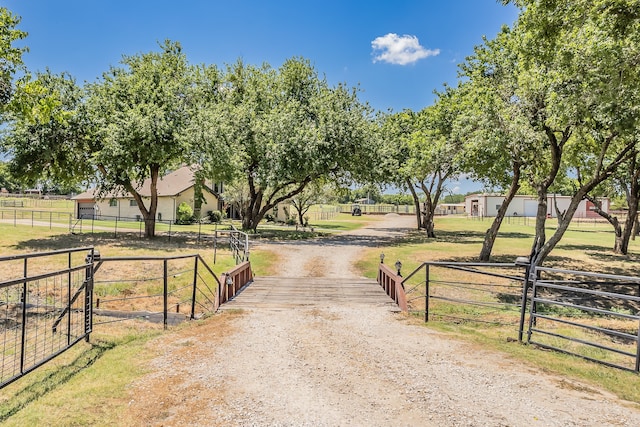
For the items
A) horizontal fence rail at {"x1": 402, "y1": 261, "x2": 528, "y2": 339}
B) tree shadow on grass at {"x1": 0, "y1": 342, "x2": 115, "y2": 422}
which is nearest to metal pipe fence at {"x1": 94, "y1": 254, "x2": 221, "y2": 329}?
tree shadow on grass at {"x1": 0, "y1": 342, "x2": 115, "y2": 422}

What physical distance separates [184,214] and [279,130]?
18531 mm

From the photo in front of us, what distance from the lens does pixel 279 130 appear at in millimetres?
26484

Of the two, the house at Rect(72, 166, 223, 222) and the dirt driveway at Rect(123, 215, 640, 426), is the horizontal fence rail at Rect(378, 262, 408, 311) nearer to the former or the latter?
the dirt driveway at Rect(123, 215, 640, 426)

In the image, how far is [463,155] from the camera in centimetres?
1734

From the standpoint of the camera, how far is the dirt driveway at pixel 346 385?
446 cm

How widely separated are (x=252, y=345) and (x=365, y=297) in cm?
572

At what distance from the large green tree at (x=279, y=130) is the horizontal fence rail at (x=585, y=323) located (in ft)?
50.2

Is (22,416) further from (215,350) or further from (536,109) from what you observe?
(536,109)

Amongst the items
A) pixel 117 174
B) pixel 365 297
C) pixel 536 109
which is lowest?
pixel 365 297

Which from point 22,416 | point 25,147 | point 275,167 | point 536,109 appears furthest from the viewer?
point 275,167

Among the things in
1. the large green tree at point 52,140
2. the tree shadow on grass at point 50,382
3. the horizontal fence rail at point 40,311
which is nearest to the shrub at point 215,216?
the large green tree at point 52,140

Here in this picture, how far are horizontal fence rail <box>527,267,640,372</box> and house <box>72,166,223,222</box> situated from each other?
33264mm

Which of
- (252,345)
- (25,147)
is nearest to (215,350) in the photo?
(252,345)

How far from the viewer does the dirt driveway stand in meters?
4.46
